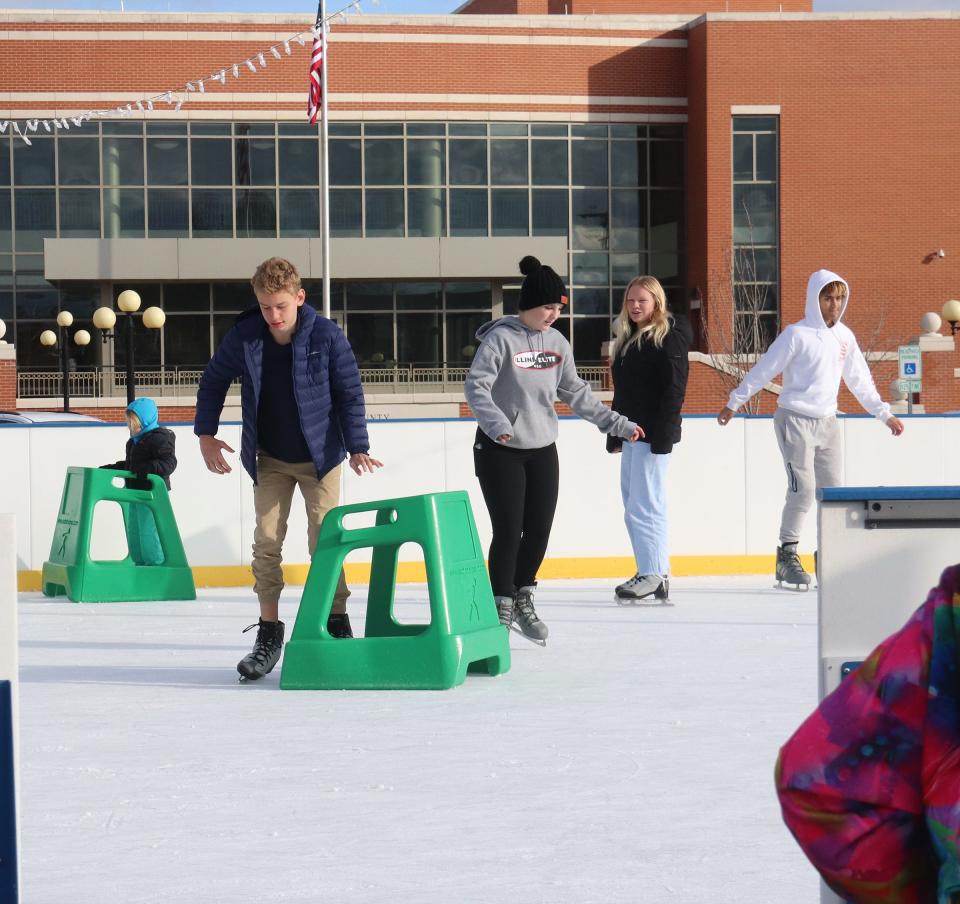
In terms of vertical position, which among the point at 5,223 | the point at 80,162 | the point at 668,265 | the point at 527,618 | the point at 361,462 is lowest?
the point at 527,618

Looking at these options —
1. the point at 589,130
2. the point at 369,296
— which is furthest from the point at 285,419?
the point at 589,130

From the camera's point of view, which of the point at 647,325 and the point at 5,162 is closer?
the point at 647,325

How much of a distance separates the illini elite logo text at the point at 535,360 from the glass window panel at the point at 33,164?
34.8 m

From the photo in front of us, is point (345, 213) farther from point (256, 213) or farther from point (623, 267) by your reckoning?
point (623, 267)

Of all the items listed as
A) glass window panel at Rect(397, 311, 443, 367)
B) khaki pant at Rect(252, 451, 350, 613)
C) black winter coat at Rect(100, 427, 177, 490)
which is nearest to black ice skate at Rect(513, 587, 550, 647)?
khaki pant at Rect(252, 451, 350, 613)

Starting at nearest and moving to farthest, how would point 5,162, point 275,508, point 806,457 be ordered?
point 275,508 < point 806,457 < point 5,162

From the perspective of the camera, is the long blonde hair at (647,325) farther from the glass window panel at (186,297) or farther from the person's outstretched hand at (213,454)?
the glass window panel at (186,297)

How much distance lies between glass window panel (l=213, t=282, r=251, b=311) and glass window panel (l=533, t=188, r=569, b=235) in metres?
7.67

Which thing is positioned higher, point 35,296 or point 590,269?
point 590,269

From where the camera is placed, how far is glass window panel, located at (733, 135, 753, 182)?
133ft

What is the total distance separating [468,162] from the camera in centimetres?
4109

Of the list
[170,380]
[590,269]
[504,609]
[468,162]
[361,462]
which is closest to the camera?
[361,462]

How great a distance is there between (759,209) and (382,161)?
9607mm

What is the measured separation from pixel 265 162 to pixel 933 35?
1724 centimetres
